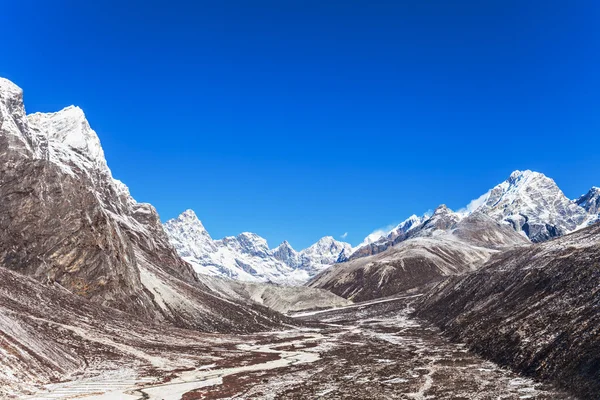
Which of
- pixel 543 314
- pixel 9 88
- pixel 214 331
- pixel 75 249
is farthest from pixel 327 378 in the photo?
pixel 9 88

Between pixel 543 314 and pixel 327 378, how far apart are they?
30913 millimetres

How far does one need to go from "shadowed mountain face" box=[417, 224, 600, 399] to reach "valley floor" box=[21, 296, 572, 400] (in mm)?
2592

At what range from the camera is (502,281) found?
107 m

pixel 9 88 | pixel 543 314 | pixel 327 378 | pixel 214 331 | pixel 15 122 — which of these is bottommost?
pixel 214 331

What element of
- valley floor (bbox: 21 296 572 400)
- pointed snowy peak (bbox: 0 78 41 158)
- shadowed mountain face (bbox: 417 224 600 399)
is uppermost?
pointed snowy peak (bbox: 0 78 41 158)

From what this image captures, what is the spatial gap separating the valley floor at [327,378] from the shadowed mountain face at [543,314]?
102 inches

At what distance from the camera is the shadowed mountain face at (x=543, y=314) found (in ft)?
146

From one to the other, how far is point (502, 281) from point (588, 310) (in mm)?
54847

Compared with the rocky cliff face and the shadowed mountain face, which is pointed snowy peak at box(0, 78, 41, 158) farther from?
the shadowed mountain face

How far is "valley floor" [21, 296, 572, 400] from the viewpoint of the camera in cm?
4328

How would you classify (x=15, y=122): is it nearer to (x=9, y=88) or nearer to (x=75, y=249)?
(x=9, y=88)

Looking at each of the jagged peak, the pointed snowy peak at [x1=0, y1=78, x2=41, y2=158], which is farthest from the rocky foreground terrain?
the jagged peak

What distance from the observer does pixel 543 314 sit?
207 feet

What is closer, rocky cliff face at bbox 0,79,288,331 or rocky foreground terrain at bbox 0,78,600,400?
rocky foreground terrain at bbox 0,78,600,400
